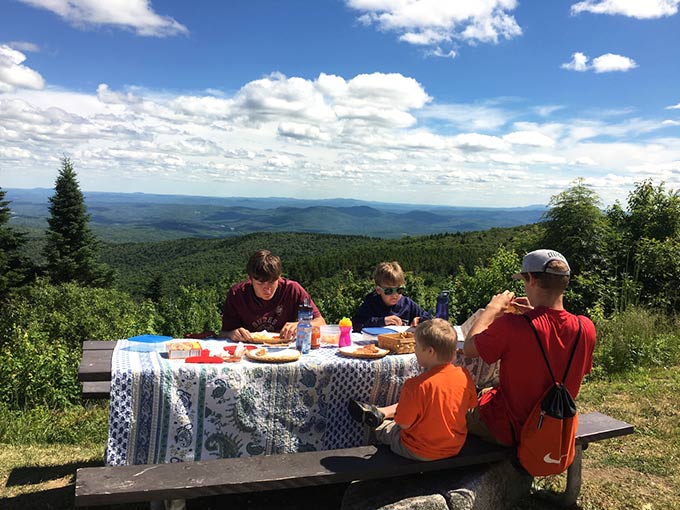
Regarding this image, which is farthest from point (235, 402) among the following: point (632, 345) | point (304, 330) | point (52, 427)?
point (632, 345)

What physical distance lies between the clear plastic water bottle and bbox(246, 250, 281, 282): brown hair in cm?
55

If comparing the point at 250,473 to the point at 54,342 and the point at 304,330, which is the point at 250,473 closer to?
the point at 304,330

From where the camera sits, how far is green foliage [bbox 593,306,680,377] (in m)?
6.93

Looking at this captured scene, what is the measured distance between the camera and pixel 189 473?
2.56 meters

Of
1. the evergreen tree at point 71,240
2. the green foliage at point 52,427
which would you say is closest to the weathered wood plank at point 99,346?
the green foliage at point 52,427

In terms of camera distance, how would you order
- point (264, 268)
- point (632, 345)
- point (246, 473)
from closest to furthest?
point (246, 473) → point (264, 268) → point (632, 345)

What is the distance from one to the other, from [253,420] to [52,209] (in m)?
45.7

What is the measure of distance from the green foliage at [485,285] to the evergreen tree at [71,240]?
1456 inches

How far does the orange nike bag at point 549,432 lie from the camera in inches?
110

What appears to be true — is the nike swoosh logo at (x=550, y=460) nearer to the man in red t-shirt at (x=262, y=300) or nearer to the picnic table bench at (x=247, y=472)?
the picnic table bench at (x=247, y=472)

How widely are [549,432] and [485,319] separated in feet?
2.41

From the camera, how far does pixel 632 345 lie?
704 centimetres

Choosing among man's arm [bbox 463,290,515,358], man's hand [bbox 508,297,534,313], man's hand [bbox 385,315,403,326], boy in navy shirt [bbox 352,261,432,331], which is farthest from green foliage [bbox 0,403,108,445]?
man's hand [bbox 508,297,534,313]

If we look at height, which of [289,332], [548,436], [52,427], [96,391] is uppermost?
[289,332]
